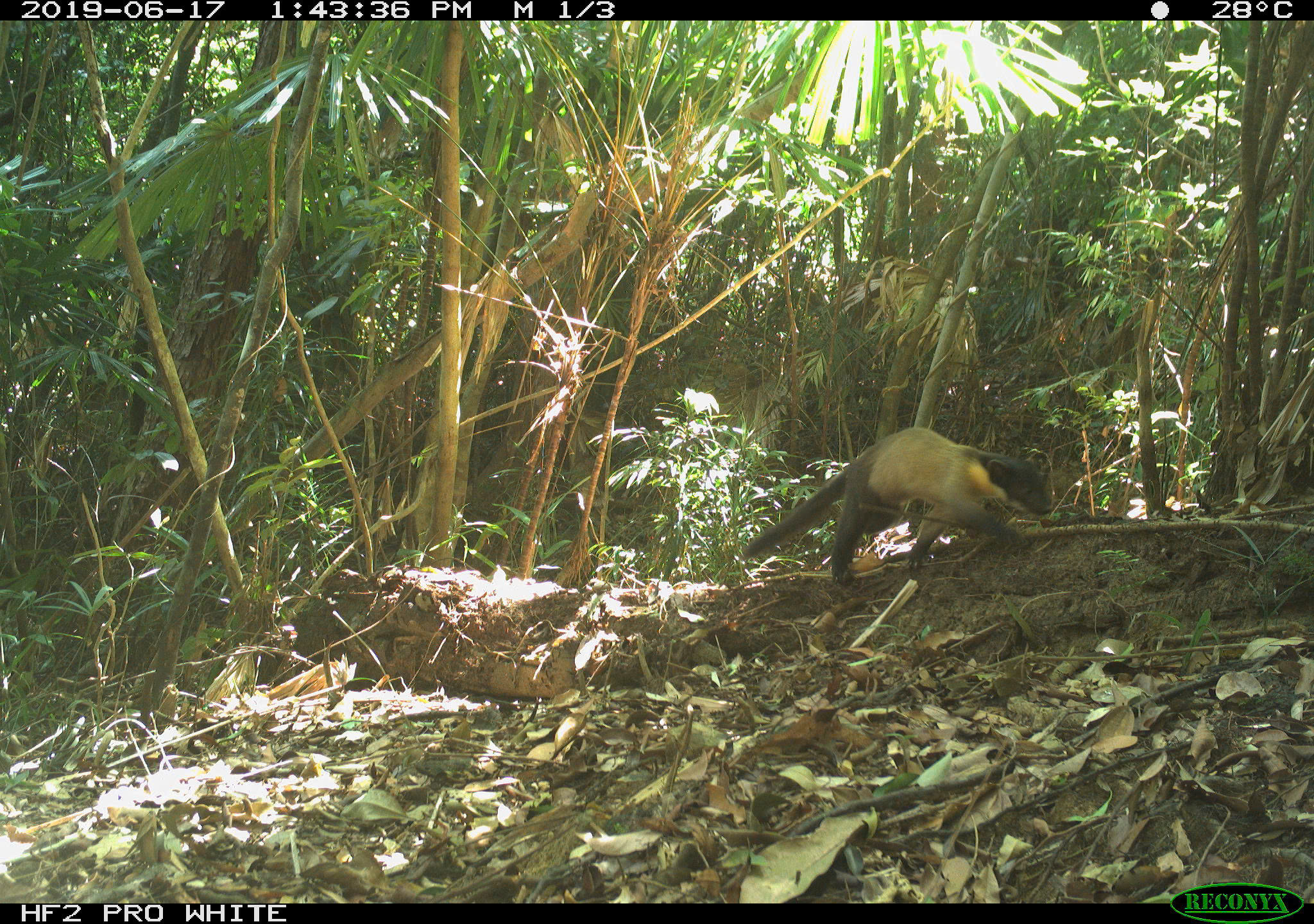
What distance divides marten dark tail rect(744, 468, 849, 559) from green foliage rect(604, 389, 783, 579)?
0.20 m

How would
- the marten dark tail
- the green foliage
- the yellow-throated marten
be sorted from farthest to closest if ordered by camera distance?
the green foliage < the marten dark tail < the yellow-throated marten

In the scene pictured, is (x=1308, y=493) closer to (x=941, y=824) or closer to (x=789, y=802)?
(x=941, y=824)

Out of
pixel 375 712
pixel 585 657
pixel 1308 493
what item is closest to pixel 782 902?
pixel 585 657

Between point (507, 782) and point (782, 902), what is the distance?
106 centimetres

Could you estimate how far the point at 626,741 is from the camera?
2.79m

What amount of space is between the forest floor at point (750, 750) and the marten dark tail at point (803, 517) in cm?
41

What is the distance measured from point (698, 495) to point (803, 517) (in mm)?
544
